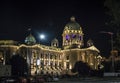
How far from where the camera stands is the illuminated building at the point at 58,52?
14774cm

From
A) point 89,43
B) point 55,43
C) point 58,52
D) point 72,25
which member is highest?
point 72,25

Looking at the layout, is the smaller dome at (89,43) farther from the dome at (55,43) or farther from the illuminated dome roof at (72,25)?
the dome at (55,43)

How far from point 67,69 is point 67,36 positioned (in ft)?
53.9

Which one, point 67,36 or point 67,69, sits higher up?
point 67,36

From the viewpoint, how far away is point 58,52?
556ft

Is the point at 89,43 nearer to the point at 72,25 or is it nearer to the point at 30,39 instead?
the point at 72,25

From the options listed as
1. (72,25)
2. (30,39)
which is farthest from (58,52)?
(30,39)

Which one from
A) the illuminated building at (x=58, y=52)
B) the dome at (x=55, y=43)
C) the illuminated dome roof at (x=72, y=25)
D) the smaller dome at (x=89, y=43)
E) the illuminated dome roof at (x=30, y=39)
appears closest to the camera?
the illuminated building at (x=58, y=52)

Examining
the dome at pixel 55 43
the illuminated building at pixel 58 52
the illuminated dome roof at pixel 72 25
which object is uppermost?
the illuminated dome roof at pixel 72 25

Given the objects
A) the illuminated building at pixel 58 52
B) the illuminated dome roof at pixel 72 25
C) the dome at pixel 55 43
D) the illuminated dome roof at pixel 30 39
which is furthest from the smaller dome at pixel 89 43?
the illuminated dome roof at pixel 30 39

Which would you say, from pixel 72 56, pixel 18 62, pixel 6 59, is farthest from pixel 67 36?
pixel 18 62

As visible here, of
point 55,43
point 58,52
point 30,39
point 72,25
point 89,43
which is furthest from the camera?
point 55,43

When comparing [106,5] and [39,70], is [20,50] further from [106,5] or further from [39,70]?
[106,5]

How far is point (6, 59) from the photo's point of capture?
483ft
